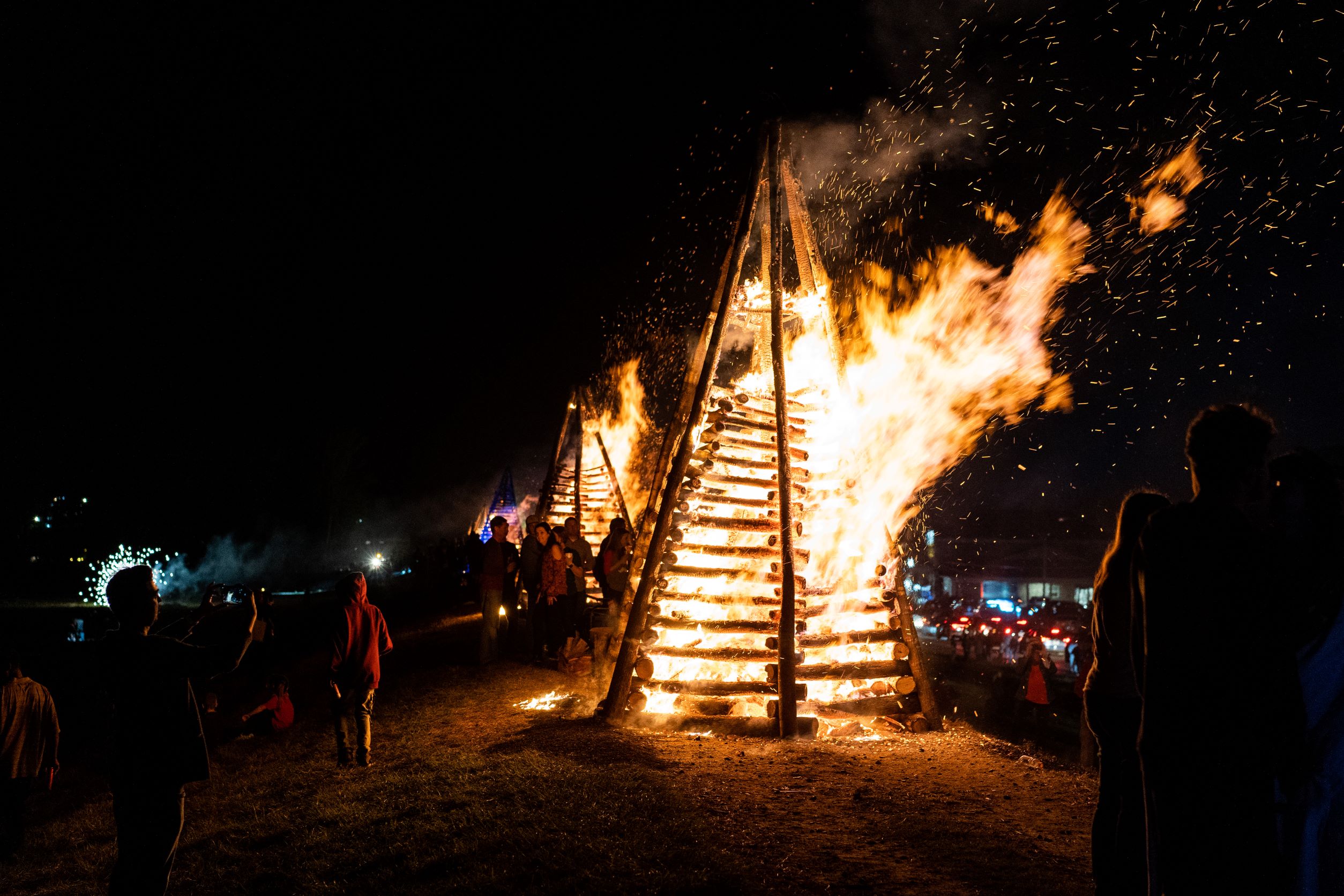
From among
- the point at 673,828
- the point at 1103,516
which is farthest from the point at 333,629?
the point at 1103,516

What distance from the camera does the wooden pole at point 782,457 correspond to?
8.28 meters

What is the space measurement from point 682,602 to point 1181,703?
7.06 m

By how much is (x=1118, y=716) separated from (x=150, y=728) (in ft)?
16.9

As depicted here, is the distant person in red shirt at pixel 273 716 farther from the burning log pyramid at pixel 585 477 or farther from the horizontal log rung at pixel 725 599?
the burning log pyramid at pixel 585 477

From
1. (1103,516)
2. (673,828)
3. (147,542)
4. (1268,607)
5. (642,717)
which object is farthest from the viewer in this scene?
(1103,516)

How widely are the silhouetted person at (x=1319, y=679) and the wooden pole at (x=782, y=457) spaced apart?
5.83m

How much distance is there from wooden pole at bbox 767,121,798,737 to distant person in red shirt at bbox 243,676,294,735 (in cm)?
694

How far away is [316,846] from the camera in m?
5.60

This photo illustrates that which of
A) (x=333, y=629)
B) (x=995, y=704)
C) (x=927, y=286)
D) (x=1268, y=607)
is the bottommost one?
(x=995, y=704)

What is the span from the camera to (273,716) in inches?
402

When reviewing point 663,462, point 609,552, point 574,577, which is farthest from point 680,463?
point 574,577

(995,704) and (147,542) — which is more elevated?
(147,542)

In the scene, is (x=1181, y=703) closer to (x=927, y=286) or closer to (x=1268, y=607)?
(x=1268, y=607)

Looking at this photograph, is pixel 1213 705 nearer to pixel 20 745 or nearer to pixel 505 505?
pixel 20 745
